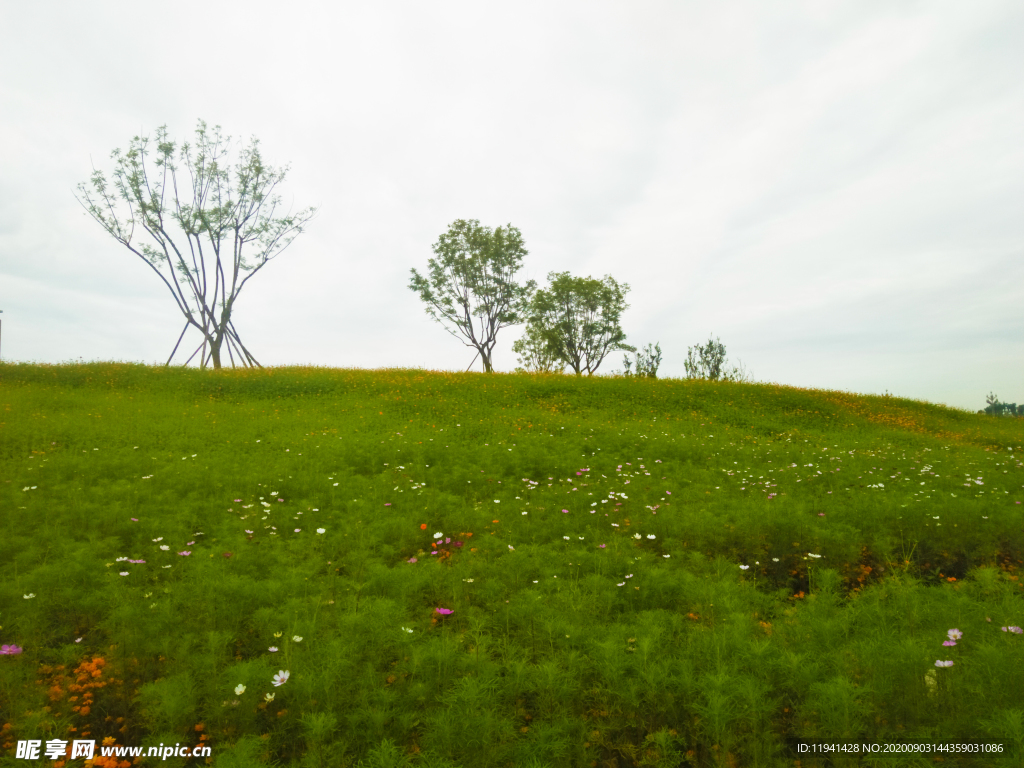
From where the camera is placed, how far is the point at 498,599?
217 inches

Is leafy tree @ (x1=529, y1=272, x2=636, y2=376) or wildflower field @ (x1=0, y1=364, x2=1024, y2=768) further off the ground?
leafy tree @ (x1=529, y1=272, x2=636, y2=376)

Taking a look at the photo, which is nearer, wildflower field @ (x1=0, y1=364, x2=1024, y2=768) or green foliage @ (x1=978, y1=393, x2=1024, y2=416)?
wildflower field @ (x1=0, y1=364, x2=1024, y2=768)

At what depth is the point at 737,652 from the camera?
13.7ft

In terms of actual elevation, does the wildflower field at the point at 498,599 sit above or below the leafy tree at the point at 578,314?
below

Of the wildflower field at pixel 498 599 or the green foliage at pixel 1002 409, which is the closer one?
A: the wildflower field at pixel 498 599

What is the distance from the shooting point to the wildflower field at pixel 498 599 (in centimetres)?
355

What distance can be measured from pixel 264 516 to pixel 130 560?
206 centimetres

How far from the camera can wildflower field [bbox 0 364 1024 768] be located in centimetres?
355

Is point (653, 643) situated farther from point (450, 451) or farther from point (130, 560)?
point (450, 451)

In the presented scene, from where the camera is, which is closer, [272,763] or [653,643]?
[272,763]

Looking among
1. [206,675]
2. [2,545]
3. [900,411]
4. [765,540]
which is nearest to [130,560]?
[2,545]

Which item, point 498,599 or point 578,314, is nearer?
point 498,599

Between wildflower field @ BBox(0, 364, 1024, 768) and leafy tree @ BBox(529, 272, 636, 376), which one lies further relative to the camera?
leafy tree @ BBox(529, 272, 636, 376)

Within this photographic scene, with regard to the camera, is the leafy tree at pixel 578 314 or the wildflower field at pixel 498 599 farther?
the leafy tree at pixel 578 314
